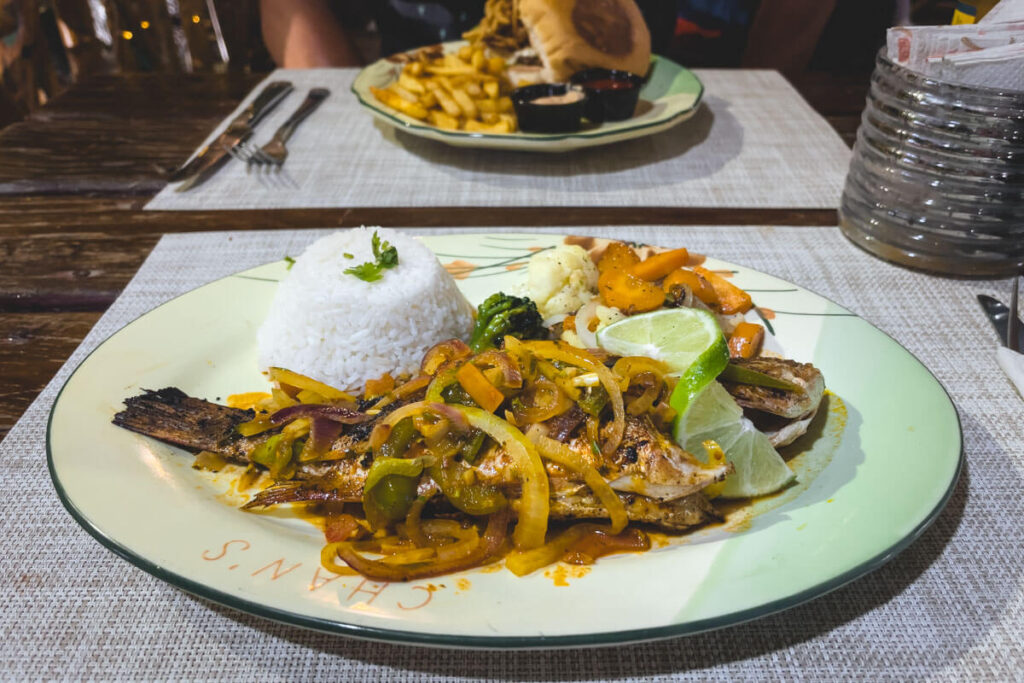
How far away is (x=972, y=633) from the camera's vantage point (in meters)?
1.39

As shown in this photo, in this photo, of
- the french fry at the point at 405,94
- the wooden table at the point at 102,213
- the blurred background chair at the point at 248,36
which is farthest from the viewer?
the blurred background chair at the point at 248,36

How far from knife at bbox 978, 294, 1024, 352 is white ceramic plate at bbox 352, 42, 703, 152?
5.12ft

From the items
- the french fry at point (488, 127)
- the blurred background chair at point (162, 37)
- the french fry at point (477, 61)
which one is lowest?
the blurred background chair at point (162, 37)

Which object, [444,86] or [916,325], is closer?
[916,325]

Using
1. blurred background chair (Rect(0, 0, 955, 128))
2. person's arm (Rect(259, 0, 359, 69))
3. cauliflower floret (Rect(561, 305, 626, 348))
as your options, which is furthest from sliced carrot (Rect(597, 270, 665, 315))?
person's arm (Rect(259, 0, 359, 69))

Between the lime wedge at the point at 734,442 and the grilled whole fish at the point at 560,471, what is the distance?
7 centimetres

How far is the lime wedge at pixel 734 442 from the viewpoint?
5.19 feet

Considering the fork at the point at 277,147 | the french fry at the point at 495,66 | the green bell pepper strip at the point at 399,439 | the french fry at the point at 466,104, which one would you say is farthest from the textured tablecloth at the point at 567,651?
the french fry at the point at 495,66

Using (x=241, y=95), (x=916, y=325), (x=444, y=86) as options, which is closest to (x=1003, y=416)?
(x=916, y=325)

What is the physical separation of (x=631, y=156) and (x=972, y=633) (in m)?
2.64

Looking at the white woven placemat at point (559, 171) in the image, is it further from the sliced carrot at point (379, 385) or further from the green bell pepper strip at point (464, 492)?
the green bell pepper strip at point (464, 492)

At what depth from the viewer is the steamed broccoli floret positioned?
215 centimetres

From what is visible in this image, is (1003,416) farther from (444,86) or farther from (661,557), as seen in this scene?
(444,86)

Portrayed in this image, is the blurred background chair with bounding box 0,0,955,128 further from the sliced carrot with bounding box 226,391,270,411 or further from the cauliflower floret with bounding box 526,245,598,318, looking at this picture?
the sliced carrot with bounding box 226,391,270,411
